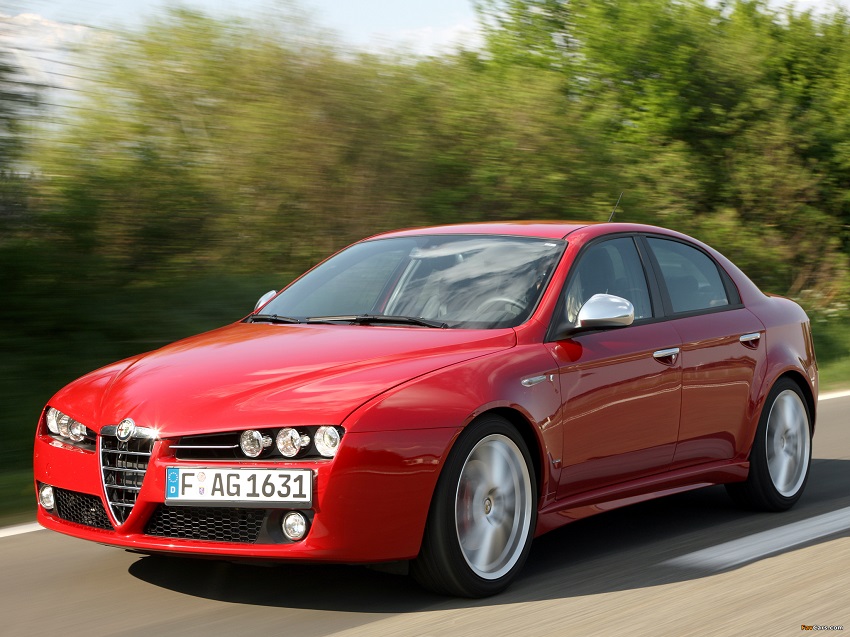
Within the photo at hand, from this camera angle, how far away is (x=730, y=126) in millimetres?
24641

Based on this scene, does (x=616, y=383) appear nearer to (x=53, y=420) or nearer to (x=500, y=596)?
(x=500, y=596)

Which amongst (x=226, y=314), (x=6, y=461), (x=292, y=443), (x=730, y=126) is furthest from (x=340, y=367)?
(x=730, y=126)

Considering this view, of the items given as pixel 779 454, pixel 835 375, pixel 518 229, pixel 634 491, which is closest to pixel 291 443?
pixel 634 491

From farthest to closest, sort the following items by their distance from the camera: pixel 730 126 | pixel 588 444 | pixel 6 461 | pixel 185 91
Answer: pixel 730 126, pixel 185 91, pixel 6 461, pixel 588 444

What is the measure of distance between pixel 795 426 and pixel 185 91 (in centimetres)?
790

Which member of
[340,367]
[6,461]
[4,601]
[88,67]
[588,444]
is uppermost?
[88,67]

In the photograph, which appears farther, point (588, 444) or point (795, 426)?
point (795, 426)

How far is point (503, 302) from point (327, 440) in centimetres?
140

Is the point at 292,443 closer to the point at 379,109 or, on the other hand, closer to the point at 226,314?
the point at 226,314

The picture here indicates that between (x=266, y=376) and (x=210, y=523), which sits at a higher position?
(x=266, y=376)

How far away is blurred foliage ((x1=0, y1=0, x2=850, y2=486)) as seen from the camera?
997 centimetres

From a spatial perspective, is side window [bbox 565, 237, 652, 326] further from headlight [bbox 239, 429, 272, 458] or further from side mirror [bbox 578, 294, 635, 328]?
headlight [bbox 239, 429, 272, 458]

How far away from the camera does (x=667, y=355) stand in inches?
225

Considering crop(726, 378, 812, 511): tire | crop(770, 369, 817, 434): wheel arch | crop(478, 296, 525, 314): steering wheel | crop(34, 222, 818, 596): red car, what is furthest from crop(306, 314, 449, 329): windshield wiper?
crop(770, 369, 817, 434): wheel arch
